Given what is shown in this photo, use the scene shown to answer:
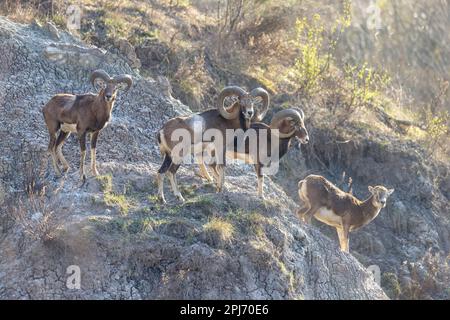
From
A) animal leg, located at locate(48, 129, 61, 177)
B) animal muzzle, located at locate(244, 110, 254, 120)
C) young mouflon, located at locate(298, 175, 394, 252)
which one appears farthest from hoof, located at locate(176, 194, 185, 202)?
young mouflon, located at locate(298, 175, 394, 252)

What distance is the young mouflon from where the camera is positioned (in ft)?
63.4

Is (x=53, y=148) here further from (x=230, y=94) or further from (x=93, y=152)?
(x=230, y=94)

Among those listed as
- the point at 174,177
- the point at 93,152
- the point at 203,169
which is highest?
the point at 93,152

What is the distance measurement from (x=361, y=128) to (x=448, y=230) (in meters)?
3.45

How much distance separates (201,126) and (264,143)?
147cm

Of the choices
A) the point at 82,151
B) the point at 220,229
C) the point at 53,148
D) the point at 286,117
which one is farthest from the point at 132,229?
the point at 286,117

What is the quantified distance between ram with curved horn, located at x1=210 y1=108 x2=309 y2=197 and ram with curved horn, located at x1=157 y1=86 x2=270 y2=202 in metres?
0.28

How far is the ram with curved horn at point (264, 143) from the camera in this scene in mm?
18344

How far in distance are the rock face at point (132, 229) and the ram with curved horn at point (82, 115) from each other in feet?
1.19

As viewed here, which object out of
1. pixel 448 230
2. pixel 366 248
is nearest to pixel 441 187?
pixel 448 230

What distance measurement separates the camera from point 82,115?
17328 millimetres

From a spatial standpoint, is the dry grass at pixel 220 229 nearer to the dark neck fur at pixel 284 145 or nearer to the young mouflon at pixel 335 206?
the dark neck fur at pixel 284 145

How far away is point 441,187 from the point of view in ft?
83.7
